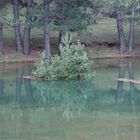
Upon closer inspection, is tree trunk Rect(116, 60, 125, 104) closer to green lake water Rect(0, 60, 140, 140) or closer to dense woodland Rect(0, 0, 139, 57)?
green lake water Rect(0, 60, 140, 140)

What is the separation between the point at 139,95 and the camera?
22.6 m

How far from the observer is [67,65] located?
27.4 metres

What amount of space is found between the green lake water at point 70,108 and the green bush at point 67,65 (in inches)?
32.9

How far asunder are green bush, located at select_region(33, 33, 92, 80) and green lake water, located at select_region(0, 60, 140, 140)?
0.83 metres

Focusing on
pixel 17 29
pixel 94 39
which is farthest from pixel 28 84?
pixel 94 39

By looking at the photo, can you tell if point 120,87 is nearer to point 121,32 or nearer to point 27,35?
point 27,35

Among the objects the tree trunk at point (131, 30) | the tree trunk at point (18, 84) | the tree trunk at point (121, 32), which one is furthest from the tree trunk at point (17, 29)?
the tree trunk at point (131, 30)

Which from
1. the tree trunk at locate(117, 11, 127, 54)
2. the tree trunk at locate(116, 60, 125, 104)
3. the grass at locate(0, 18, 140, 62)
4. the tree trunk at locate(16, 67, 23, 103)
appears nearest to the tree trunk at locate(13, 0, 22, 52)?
the grass at locate(0, 18, 140, 62)

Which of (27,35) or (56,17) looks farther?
(27,35)

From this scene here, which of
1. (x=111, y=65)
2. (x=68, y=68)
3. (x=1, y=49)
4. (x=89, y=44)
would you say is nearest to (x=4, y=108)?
(x=68, y=68)

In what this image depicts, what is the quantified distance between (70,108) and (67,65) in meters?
7.76

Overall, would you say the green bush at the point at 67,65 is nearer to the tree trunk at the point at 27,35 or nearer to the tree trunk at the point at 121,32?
the tree trunk at the point at 27,35

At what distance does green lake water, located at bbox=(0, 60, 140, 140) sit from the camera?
49.9ft

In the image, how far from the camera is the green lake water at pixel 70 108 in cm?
1520
